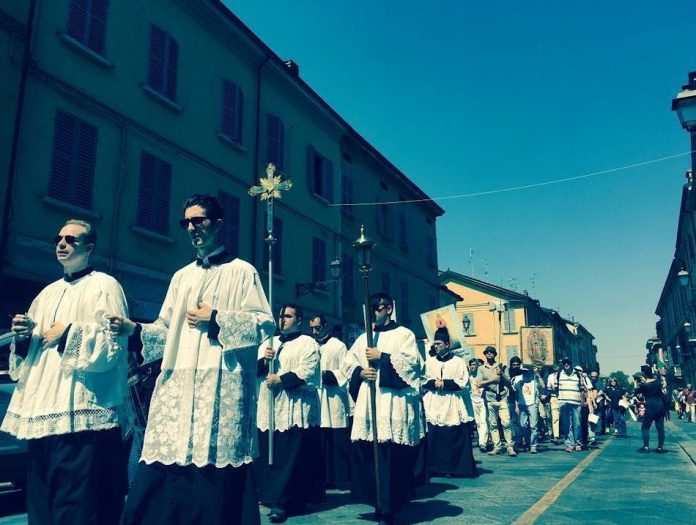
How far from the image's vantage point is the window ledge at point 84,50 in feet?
37.4

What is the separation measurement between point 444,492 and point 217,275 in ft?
16.5

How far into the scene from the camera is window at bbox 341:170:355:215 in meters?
22.2

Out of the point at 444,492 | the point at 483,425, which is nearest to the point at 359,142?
the point at 483,425

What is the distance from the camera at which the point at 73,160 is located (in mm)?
11391

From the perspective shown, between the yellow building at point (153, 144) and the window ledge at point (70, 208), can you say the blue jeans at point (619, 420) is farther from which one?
the window ledge at point (70, 208)

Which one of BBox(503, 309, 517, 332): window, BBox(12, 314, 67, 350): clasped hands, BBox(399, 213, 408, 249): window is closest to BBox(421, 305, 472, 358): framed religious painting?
BBox(12, 314, 67, 350): clasped hands

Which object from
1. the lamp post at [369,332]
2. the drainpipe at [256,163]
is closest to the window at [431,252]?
the drainpipe at [256,163]

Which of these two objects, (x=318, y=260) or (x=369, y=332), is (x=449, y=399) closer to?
(x=369, y=332)

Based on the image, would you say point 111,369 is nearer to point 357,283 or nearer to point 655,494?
point 655,494

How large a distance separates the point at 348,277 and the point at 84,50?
12.4 meters

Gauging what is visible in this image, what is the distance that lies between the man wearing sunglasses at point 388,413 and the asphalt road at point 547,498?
35cm

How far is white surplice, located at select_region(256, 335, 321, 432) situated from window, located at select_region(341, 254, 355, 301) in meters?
14.8

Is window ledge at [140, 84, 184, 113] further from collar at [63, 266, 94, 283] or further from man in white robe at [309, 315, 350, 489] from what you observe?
collar at [63, 266, 94, 283]

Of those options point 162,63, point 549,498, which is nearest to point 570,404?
point 549,498
